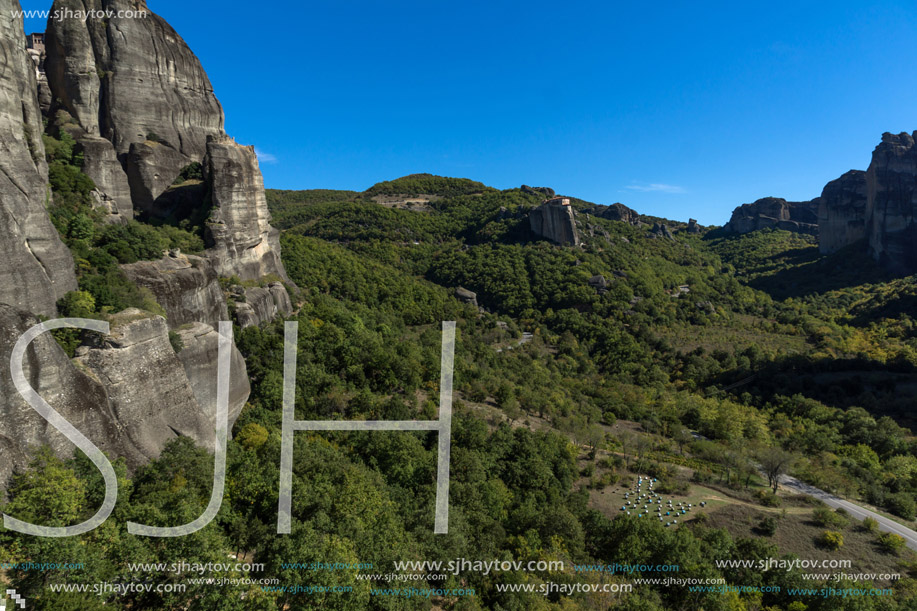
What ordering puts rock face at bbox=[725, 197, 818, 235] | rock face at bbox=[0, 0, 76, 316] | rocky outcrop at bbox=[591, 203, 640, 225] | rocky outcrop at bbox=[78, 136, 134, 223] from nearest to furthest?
rock face at bbox=[0, 0, 76, 316]
rocky outcrop at bbox=[78, 136, 134, 223]
rocky outcrop at bbox=[591, 203, 640, 225]
rock face at bbox=[725, 197, 818, 235]

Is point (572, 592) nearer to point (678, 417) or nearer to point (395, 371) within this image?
point (395, 371)

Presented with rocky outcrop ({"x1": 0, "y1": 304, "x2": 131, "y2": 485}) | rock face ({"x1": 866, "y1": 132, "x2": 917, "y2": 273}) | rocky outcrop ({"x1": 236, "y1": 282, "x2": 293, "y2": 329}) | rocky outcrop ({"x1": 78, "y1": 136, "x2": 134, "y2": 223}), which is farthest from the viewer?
rock face ({"x1": 866, "y1": 132, "x2": 917, "y2": 273})

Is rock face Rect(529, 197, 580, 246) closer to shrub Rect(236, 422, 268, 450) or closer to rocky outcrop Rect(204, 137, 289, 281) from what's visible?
rocky outcrop Rect(204, 137, 289, 281)

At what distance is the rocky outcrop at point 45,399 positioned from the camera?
419 inches

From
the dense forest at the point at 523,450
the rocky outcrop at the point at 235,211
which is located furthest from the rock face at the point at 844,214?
the rocky outcrop at the point at 235,211

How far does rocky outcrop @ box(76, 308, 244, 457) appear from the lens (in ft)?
45.2

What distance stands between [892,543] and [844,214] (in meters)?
106

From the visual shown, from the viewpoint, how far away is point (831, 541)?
22281mm

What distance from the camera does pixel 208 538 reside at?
11.9 meters

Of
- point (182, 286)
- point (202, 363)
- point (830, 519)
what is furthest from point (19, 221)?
point (830, 519)

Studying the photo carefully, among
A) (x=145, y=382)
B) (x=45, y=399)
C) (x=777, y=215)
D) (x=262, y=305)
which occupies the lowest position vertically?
(x=145, y=382)

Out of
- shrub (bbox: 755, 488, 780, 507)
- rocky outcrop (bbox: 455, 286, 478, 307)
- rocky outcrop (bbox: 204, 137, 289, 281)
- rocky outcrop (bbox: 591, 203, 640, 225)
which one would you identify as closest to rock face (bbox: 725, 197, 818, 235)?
rocky outcrop (bbox: 591, 203, 640, 225)

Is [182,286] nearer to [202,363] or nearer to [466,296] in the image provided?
[202,363]

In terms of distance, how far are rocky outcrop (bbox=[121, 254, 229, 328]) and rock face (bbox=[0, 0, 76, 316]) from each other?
3939 millimetres
